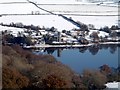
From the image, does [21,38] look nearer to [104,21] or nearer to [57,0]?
[104,21]

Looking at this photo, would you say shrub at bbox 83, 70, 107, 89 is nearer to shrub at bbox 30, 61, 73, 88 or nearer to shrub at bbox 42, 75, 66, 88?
shrub at bbox 30, 61, 73, 88

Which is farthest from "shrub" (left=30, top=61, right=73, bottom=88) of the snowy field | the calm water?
the snowy field

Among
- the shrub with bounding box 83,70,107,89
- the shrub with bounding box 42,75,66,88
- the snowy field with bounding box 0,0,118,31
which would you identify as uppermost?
the snowy field with bounding box 0,0,118,31

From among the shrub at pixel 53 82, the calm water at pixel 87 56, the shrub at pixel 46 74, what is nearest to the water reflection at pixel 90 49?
the calm water at pixel 87 56

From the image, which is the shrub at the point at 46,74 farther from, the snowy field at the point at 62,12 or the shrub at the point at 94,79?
the snowy field at the point at 62,12

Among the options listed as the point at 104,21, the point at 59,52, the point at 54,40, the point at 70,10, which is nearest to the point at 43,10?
the point at 70,10
